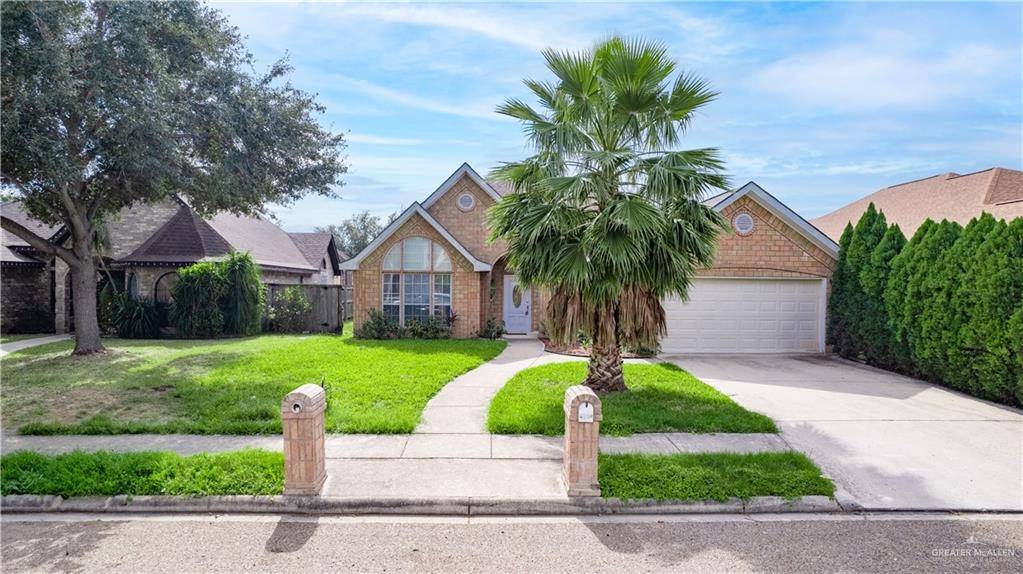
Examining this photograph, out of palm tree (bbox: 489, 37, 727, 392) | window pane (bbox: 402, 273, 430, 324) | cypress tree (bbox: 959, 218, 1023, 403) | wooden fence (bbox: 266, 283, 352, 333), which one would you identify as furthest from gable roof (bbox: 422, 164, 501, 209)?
cypress tree (bbox: 959, 218, 1023, 403)

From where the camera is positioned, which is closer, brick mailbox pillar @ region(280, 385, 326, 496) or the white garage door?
brick mailbox pillar @ region(280, 385, 326, 496)

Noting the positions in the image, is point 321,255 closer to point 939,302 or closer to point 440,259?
point 440,259

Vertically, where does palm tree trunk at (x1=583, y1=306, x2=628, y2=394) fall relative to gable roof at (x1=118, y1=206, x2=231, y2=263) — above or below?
below

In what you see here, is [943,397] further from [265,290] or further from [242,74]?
[265,290]

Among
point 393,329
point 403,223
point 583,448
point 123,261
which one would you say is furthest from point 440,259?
point 583,448

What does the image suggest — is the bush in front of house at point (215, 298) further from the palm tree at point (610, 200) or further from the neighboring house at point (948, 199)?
the neighboring house at point (948, 199)

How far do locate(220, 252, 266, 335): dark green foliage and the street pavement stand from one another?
12.3 meters

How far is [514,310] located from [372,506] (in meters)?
13.6

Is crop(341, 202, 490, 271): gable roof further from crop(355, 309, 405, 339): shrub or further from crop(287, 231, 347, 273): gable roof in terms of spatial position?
crop(287, 231, 347, 273): gable roof

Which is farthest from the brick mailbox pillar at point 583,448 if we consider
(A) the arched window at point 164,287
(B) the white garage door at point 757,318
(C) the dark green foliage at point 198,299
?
(A) the arched window at point 164,287

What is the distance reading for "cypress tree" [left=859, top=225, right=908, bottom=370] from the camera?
38.1ft

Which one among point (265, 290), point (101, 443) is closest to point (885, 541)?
point (101, 443)

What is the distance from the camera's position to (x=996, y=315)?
28.6 feet

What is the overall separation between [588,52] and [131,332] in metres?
16.5
